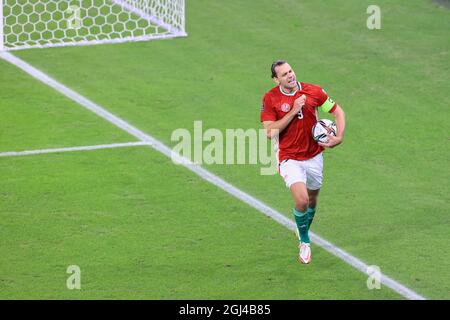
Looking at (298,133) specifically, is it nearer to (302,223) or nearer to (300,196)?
(300,196)

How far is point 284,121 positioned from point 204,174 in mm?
3316

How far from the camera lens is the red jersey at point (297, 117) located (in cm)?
1190

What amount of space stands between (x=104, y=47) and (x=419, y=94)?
6.03m

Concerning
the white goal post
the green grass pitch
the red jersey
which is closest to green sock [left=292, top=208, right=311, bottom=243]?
the green grass pitch

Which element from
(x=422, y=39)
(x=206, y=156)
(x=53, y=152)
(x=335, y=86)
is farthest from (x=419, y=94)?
(x=53, y=152)

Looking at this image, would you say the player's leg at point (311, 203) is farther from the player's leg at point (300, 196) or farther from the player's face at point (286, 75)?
the player's face at point (286, 75)

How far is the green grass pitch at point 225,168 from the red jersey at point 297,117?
112cm

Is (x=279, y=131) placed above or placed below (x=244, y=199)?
above

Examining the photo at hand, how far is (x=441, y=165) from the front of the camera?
1489 centimetres

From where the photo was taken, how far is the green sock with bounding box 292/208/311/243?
11.8 m

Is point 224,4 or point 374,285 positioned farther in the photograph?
point 224,4

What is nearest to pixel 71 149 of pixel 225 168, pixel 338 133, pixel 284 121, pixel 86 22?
pixel 225 168

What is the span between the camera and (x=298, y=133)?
1194 centimetres

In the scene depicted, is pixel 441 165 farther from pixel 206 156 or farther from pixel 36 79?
pixel 36 79
